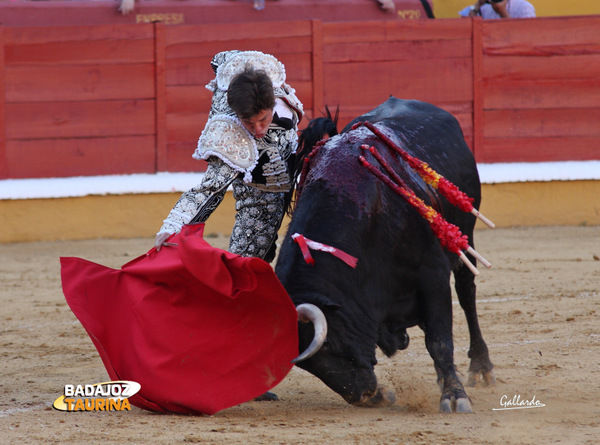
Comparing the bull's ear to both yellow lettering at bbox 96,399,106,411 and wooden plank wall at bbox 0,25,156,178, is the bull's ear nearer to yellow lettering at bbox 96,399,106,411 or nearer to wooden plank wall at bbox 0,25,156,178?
yellow lettering at bbox 96,399,106,411

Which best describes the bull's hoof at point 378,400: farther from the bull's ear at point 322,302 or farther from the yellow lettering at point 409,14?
the yellow lettering at point 409,14

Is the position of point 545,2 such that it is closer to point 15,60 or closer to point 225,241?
point 225,241

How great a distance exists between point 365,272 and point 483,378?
82 cm

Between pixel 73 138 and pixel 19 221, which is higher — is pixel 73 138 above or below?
above

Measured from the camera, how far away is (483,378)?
337 centimetres

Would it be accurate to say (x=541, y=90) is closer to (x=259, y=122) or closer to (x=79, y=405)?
(x=259, y=122)

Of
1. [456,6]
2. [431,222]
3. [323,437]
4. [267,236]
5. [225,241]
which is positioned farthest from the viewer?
[456,6]

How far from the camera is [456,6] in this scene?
8.21 m

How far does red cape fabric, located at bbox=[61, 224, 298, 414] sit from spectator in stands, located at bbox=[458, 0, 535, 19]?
5060 millimetres

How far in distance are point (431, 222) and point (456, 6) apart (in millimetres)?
5674

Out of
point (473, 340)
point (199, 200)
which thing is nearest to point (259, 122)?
point (199, 200)

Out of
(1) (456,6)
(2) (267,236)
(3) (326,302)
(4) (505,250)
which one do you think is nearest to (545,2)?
(1) (456,6)

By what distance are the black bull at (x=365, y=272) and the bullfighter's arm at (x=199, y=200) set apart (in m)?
0.25

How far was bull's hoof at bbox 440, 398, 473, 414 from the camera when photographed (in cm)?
286
